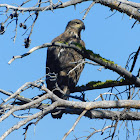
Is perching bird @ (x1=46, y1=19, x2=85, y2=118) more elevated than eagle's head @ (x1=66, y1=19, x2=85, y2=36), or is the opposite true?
eagle's head @ (x1=66, y1=19, x2=85, y2=36)

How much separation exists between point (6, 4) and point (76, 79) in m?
3.09

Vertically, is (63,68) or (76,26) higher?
(76,26)

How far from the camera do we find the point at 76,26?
8430 millimetres

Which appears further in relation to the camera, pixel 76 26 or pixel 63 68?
pixel 76 26

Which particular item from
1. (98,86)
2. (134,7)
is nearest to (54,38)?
(98,86)

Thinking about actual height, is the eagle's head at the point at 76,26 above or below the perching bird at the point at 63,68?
above

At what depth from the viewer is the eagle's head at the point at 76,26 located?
830 centimetres

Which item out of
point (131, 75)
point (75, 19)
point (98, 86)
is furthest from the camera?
point (75, 19)

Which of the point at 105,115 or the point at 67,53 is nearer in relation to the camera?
the point at 105,115

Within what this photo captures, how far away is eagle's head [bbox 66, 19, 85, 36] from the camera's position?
27.2 ft

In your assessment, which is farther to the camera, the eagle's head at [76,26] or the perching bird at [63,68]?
the eagle's head at [76,26]

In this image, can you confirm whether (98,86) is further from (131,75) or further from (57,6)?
(57,6)

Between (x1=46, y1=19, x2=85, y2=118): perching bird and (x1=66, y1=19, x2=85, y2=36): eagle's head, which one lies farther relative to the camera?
(x1=66, y1=19, x2=85, y2=36): eagle's head

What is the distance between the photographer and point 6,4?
14.5 ft
